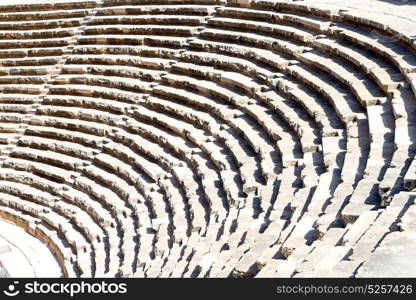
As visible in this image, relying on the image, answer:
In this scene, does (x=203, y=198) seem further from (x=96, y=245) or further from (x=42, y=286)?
(x=42, y=286)

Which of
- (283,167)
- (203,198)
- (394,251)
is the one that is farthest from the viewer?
(203,198)

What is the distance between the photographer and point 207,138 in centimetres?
1833

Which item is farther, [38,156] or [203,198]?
[38,156]

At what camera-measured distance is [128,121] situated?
2084cm

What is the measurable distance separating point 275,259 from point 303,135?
536 cm

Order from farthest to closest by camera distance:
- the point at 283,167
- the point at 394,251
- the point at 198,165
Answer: the point at 198,165 → the point at 283,167 → the point at 394,251

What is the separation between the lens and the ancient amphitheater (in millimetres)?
11906

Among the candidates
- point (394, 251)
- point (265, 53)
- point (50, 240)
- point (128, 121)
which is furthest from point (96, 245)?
point (394, 251)

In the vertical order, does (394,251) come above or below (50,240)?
below

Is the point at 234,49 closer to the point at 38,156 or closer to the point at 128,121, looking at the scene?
the point at 128,121

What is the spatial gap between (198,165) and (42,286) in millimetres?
8041

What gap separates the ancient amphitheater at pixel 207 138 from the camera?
11906 mm

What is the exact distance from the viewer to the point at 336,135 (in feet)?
50.1

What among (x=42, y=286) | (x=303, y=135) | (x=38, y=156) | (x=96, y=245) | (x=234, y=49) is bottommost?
(x=42, y=286)
